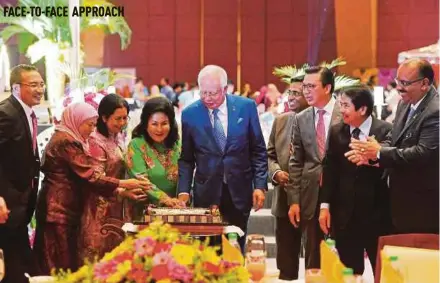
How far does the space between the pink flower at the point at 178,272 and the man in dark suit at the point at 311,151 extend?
2.63m

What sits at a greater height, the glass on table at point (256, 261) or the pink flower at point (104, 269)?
the pink flower at point (104, 269)

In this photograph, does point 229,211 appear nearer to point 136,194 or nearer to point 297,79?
point 136,194

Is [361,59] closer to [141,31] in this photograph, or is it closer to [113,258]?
[141,31]

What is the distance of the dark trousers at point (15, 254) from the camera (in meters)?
5.12

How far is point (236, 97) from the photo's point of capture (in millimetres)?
5332

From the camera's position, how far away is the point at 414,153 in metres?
4.46

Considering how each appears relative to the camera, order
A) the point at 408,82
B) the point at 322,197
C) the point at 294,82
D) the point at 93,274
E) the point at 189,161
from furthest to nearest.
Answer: the point at 294,82, the point at 189,161, the point at 322,197, the point at 408,82, the point at 93,274

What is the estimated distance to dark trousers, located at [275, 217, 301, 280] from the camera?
5.79 metres

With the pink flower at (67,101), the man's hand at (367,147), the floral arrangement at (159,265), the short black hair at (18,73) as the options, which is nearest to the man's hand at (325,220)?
the man's hand at (367,147)

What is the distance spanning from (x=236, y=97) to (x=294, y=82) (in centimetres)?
57

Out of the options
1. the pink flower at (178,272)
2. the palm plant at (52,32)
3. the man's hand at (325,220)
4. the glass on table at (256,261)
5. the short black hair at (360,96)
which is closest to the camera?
the pink flower at (178,272)

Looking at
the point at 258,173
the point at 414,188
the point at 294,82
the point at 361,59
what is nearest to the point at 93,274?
the point at 414,188

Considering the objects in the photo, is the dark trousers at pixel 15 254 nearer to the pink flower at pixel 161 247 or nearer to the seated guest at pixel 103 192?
the seated guest at pixel 103 192

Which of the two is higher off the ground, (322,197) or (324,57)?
(324,57)
